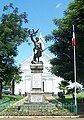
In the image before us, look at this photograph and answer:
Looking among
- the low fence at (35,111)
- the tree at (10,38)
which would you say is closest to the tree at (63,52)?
the tree at (10,38)

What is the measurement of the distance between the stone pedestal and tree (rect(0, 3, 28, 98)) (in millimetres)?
17525

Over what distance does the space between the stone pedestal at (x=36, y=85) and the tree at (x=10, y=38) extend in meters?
17.5

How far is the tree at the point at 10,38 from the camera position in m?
43.8

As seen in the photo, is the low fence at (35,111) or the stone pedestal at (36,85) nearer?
the low fence at (35,111)

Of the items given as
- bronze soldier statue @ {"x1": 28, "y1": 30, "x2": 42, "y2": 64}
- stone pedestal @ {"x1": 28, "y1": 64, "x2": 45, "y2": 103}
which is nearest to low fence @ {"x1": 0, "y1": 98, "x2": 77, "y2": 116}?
stone pedestal @ {"x1": 28, "y1": 64, "x2": 45, "y2": 103}

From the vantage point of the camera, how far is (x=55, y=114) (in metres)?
A: 20.5

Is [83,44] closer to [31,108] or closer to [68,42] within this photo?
[31,108]

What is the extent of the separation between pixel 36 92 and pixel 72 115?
6.26m

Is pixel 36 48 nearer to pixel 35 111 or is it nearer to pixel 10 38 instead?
pixel 35 111

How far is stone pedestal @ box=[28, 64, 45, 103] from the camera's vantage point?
1020 inches

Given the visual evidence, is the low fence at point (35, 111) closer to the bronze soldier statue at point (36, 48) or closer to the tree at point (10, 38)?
the bronze soldier statue at point (36, 48)

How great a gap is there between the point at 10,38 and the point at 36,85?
20.7 metres

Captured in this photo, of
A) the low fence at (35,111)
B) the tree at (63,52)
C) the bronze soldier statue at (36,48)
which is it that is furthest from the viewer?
the tree at (63,52)

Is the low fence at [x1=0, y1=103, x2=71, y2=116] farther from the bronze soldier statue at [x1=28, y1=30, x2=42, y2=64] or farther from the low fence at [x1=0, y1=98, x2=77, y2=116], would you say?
the bronze soldier statue at [x1=28, y1=30, x2=42, y2=64]
